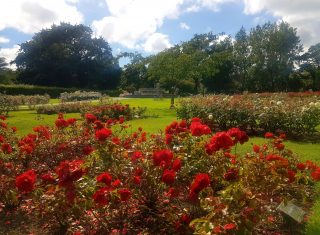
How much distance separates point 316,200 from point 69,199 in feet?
10.8

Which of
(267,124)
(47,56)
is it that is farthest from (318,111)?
(47,56)

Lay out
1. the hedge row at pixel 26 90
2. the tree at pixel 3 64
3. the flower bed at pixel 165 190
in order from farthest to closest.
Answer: the tree at pixel 3 64, the hedge row at pixel 26 90, the flower bed at pixel 165 190

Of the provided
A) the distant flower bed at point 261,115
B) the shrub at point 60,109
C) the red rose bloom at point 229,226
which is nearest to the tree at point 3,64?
the shrub at point 60,109

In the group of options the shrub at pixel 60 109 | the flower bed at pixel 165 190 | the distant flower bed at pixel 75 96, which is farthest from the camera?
the distant flower bed at pixel 75 96

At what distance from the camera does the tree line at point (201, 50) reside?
1930 inches

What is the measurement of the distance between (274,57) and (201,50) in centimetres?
1099

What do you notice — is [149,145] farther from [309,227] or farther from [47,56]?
[47,56]

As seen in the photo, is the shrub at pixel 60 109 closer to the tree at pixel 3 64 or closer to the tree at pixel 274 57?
the tree at pixel 274 57

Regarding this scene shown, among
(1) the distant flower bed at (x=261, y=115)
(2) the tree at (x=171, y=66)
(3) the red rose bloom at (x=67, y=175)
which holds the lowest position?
(1) the distant flower bed at (x=261, y=115)

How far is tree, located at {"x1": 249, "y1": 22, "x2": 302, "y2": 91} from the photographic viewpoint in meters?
48.7

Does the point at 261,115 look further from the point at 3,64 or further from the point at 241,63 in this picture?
the point at 3,64

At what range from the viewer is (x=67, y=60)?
53781 millimetres

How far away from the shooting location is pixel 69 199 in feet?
12.0

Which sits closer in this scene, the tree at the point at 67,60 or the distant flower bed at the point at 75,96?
the distant flower bed at the point at 75,96
